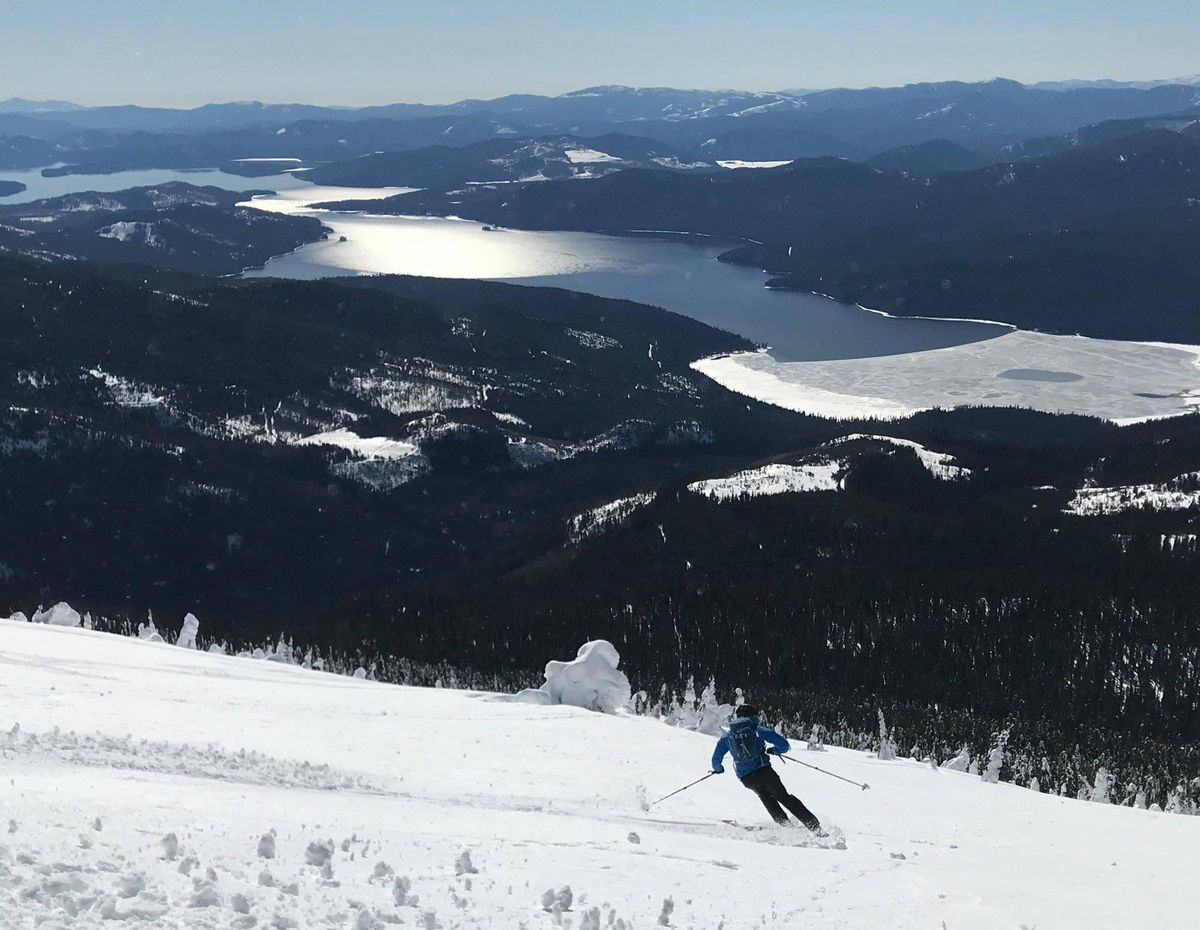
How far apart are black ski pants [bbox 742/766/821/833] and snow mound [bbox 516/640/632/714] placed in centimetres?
2562

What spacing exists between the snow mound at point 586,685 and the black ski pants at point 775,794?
25.6m

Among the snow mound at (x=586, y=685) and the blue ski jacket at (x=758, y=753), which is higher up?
the blue ski jacket at (x=758, y=753)

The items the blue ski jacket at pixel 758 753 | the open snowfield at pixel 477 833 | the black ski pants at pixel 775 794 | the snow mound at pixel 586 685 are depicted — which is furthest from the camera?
the snow mound at pixel 586 685

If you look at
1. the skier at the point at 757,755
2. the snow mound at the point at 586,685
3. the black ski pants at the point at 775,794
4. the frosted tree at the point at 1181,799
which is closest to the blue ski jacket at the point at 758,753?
the skier at the point at 757,755

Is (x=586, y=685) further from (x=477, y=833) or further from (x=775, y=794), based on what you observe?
(x=477, y=833)

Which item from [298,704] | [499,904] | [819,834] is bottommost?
[298,704]

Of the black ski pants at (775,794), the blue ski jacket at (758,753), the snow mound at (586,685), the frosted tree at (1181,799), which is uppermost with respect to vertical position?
the blue ski jacket at (758,753)

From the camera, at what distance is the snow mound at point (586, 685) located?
59969mm

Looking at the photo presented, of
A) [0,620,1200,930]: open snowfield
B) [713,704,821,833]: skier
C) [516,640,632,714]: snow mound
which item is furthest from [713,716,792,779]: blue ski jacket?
[516,640,632,714]: snow mound

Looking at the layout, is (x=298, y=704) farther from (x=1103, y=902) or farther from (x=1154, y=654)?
(x=1154, y=654)

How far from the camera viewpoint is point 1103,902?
88.5 feet

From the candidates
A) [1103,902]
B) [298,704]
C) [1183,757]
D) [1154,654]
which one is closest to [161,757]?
[298,704]

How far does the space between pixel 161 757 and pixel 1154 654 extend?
143 metres

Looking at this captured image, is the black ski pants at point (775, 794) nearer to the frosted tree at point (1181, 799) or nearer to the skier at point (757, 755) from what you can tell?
the skier at point (757, 755)
